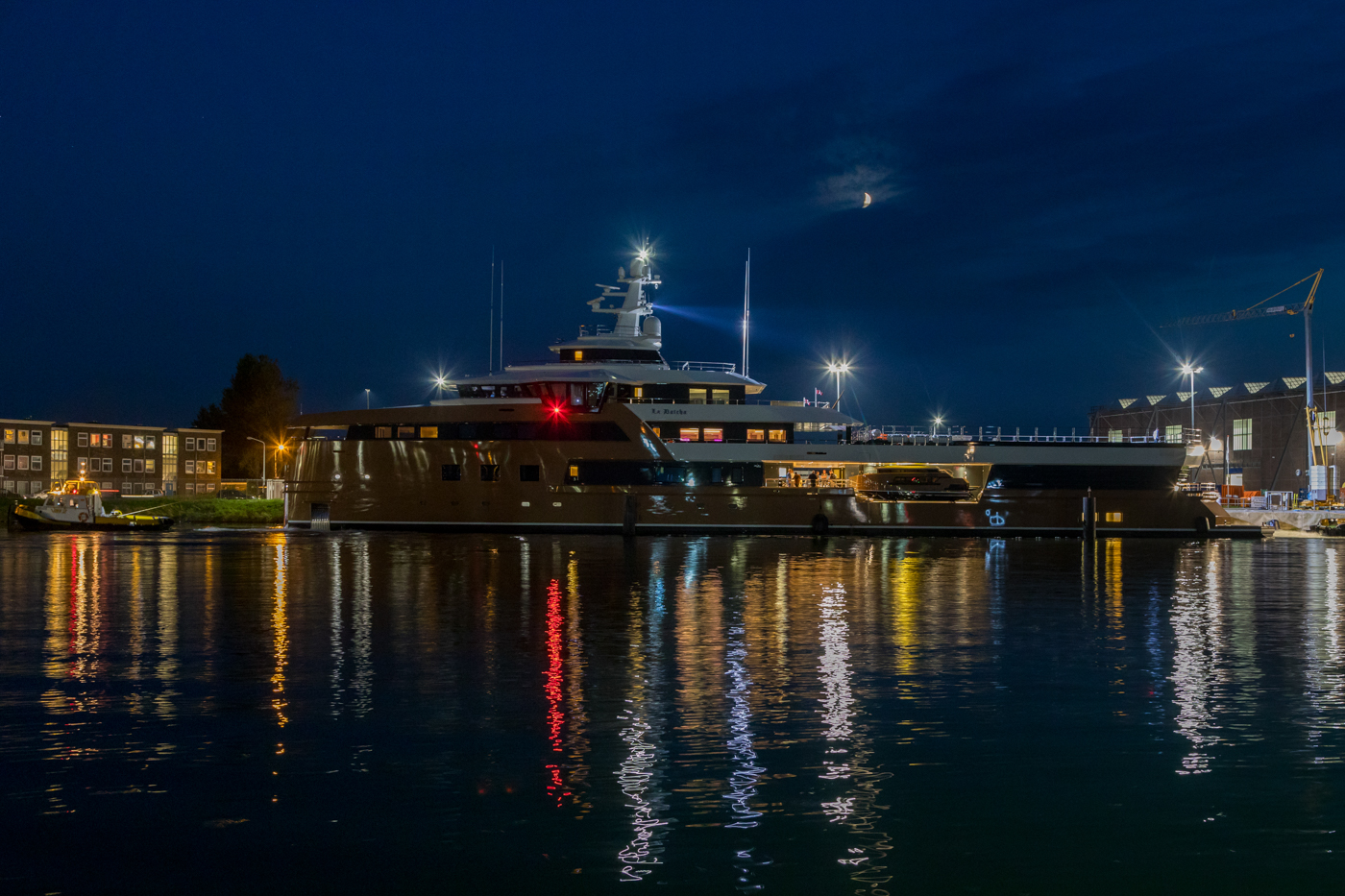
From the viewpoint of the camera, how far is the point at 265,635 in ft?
52.9

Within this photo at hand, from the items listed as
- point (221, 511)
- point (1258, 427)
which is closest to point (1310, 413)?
point (1258, 427)

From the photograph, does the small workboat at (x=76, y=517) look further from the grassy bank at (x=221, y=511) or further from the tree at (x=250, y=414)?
the tree at (x=250, y=414)

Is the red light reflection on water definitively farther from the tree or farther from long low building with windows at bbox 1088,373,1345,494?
the tree

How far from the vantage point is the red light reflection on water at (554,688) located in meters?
8.45

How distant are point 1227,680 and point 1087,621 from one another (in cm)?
557

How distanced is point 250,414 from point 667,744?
9232 centimetres

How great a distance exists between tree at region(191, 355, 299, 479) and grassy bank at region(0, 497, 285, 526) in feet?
86.3

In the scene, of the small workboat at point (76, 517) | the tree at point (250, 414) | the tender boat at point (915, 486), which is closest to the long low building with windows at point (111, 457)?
the tree at point (250, 414)

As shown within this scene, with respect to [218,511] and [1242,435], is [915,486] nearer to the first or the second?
[218,511]

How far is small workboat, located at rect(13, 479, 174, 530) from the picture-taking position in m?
48.2

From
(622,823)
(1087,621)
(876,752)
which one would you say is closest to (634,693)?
(876,752)

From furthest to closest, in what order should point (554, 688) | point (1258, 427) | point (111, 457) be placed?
point (111, 457), point (1258, 427), point (554, 688)

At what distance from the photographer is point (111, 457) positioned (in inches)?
3290

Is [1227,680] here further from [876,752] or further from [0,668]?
[0,668]
